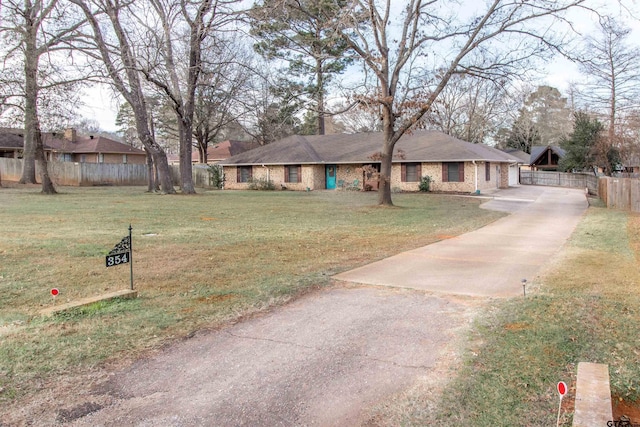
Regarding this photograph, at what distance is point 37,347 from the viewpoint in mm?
4395

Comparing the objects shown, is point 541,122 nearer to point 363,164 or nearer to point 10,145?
point 363,164

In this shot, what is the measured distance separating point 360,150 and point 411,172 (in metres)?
4.31

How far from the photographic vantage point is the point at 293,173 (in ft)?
119

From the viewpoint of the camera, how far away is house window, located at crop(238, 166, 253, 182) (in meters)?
38.3

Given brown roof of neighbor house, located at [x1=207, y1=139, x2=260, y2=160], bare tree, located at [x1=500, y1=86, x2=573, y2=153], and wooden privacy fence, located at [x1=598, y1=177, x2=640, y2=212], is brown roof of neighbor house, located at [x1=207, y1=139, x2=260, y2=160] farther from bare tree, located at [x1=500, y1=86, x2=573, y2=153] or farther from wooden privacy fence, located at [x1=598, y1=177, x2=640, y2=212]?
wooden privacy fence, located at [x1=598, y1=177, x2=640, y2=212]

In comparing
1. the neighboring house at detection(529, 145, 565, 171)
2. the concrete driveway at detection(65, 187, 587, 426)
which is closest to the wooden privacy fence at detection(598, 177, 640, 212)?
the concrete driveway at detection(65, 187, 587, 426)

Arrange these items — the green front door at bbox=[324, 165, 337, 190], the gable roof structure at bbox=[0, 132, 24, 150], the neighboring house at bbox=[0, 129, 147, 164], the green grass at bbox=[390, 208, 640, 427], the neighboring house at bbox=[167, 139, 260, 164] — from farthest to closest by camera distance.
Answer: the neighboring house at bbox=[167, 139, 260, 164]
the neighboring house at bbox=[0, 129, 147, 164]
the gable roof structure at bbox=[0, 132, 24, 150]
the green front door at bbox=[324, 165, 337, 190]
the green grass at bbox=[390, 208, 640, 427]

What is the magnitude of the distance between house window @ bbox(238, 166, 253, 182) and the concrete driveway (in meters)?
31.9

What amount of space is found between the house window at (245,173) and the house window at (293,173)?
3295 millimetres

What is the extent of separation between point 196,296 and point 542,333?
13.0ft

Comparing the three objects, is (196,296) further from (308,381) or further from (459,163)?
(459,163)

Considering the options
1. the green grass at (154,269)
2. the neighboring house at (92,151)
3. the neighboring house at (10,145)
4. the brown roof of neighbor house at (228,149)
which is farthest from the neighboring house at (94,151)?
the green grass at (154,269)

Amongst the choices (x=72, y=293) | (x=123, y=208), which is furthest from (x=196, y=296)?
(x=123, y=208)

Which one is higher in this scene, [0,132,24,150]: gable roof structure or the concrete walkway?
[0,132,24,150]: gable roof structure
